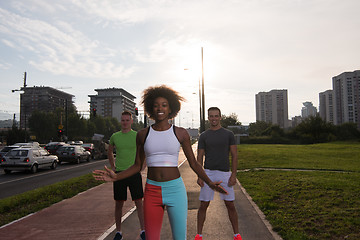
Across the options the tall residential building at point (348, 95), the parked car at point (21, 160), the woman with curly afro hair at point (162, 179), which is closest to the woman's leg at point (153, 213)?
the woman with curly afro hair at point (162, 179)

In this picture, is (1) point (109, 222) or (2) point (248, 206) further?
(2) point (248, 206)

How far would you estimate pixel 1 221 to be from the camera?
6.46 m

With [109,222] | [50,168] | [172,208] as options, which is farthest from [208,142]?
[50,168]

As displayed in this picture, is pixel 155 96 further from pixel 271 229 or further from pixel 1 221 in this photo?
pixel 1 221

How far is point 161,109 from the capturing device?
3.19 meters

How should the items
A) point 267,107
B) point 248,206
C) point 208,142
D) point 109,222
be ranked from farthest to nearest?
point 267,107 < point 248,206 < point 109,222 < point 208,142

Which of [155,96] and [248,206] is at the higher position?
[155,96]

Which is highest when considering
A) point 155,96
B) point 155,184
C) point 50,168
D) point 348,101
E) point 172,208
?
point 348,101

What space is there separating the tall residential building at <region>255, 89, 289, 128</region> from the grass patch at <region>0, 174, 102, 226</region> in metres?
153

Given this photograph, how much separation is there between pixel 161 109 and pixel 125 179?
2248 mm

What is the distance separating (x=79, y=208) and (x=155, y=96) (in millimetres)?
5298

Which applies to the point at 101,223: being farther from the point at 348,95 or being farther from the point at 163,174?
the point at 348,95

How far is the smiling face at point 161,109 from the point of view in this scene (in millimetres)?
3141

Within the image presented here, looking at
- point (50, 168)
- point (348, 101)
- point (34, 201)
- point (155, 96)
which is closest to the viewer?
point (155, 96)
